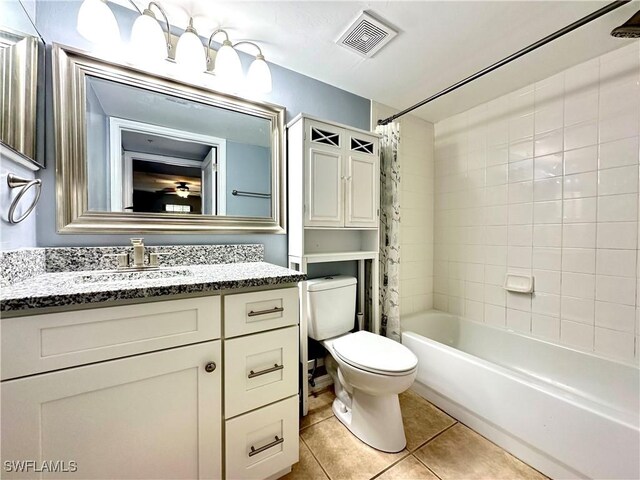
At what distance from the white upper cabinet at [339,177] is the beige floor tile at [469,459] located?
1256 mm

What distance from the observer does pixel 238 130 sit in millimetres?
1440

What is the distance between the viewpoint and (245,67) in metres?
A: 1.45

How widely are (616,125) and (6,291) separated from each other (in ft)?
8.90

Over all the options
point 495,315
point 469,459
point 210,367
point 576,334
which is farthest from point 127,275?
point 576,334

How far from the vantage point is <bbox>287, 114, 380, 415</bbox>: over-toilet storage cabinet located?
57.6 inches

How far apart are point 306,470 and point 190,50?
6.61 ft

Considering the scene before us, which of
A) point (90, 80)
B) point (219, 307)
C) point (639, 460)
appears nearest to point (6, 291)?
point (219, 307)

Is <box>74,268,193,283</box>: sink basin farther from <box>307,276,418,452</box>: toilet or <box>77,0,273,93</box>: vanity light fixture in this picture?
<box>77,0,273,93</box>: vanity light fixture

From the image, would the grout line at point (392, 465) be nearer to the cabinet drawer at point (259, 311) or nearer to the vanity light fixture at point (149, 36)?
the cabinet drawer at point (259, 311)

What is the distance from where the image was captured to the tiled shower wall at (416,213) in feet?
7.09

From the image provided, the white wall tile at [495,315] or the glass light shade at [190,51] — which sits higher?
the glass light shade at [190,51]

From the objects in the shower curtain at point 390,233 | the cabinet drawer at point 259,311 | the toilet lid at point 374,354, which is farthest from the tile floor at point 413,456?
the cabinet drawer at point 259,311

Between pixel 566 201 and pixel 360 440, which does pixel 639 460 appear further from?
pixel 566 201

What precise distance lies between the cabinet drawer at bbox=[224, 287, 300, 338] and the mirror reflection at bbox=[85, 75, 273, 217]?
64 cm
